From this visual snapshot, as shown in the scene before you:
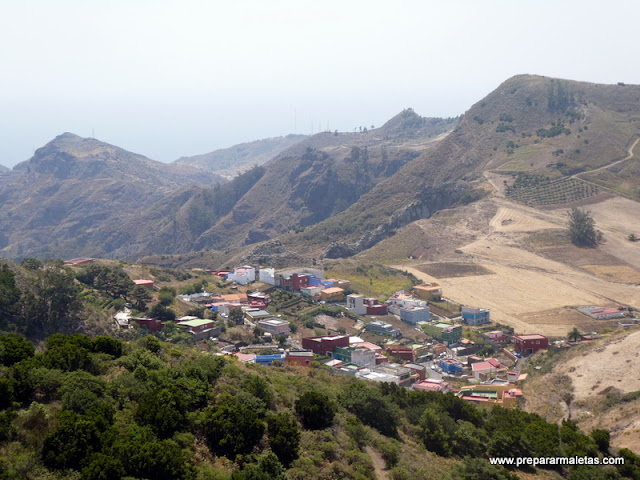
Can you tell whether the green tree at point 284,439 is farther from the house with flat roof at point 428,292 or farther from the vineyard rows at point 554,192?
the vineyard rows at point 554,192

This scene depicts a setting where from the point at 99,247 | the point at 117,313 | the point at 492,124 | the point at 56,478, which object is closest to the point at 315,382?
the point at 56,478

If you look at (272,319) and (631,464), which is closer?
(631,464)

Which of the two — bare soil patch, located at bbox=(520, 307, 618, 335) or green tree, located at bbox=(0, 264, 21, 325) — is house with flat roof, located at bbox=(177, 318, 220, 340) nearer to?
green tree, located at bbox=(0, 264, 21, 325)

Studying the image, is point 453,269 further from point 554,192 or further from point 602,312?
point 554,192

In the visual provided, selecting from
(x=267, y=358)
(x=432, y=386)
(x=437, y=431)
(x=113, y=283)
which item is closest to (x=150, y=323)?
(x=113, y=283)

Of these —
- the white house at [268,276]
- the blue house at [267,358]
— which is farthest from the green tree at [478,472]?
the white house at [268,276]

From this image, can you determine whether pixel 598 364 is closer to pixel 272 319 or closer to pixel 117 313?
pixel 272 319

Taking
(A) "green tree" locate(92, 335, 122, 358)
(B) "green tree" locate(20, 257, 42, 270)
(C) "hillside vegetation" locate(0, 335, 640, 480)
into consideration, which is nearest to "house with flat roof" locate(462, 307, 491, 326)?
(C) "hillside vegetation" locate(0, 335, 640, 480)
